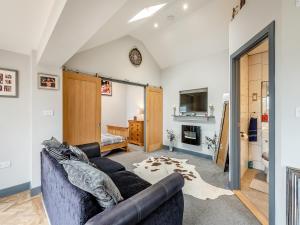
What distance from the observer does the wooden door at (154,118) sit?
5109mm

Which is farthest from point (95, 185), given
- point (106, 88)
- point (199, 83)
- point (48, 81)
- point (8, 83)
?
point (106, 88)

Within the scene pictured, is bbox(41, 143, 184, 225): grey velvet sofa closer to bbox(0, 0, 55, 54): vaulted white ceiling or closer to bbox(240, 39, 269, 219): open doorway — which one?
bbox(0, 0, 55, 54): vaulted white ceiling

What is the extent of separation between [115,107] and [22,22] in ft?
17.6

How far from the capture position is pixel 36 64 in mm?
2574

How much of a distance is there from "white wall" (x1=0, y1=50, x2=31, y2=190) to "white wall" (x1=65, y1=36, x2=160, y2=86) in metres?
0.91

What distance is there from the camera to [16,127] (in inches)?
101

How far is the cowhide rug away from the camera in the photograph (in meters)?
2.55

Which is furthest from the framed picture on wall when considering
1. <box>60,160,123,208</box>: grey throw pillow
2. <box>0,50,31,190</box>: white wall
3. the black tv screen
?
<box>60,160,123,208</box>: grey throw pillow

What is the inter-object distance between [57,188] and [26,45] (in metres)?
2.18

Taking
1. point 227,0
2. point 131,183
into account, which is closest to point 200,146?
point 131,183

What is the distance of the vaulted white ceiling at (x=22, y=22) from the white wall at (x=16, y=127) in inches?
8.7

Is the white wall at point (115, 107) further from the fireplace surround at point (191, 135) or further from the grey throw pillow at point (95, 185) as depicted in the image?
the grey throw pillow at point (95, 185)

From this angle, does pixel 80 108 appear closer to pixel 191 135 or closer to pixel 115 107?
pixel 191 135

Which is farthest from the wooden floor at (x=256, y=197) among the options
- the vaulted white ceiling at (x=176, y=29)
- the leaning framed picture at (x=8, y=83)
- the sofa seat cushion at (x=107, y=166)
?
the leaning framed picture at (x=8, y=83)
